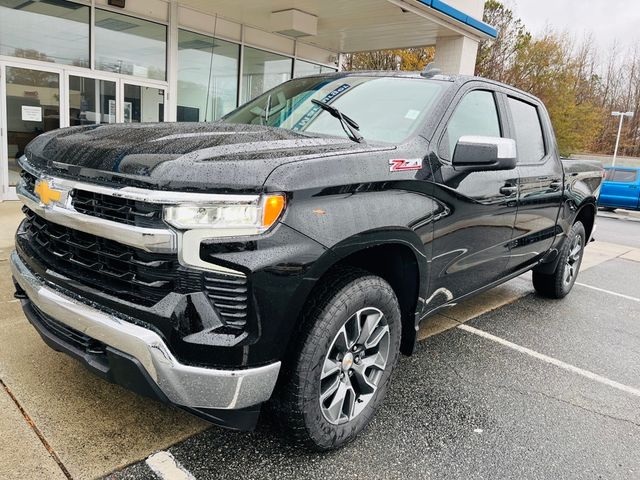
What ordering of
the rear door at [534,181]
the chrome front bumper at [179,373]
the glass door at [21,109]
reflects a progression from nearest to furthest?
the chrome front bumper at [179,373] < the rear door at [534,181] < the glass door at [21,109]

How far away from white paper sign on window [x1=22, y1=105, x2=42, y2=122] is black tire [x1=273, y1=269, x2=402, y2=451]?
27.7 feet

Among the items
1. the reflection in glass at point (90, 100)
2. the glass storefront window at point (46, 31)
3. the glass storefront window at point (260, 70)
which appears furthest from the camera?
the glass storefront window at point (260, 70)

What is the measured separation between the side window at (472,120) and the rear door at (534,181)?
0.31 m

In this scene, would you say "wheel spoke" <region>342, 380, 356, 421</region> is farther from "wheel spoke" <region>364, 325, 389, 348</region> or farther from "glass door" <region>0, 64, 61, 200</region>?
"glass door" <region>0, 64, 61, 200</region>

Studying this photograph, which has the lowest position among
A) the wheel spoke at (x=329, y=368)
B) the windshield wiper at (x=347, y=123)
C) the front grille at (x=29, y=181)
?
the wheel spoke at (x=329, y=368)

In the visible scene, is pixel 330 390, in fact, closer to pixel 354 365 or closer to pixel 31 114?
pixel 354 365

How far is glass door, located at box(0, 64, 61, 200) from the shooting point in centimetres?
848

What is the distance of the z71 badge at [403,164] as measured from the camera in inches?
99.5

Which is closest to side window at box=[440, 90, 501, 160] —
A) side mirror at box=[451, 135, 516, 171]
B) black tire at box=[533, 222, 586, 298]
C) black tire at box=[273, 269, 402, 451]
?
side mirror at box=[451, 135, 516, 171]

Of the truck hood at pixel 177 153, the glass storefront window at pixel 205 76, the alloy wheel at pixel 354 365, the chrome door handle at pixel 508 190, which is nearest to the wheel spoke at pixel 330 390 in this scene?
the alloy wheel at pixel 354 365

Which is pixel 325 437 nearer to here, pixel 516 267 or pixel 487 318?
pixel 516 267

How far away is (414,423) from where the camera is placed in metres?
2.82

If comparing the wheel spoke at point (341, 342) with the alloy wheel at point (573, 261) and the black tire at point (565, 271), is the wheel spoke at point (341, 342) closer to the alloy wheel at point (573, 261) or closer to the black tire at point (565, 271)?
the black tire at point (565, 271)

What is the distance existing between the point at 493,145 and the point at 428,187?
1.39ft
